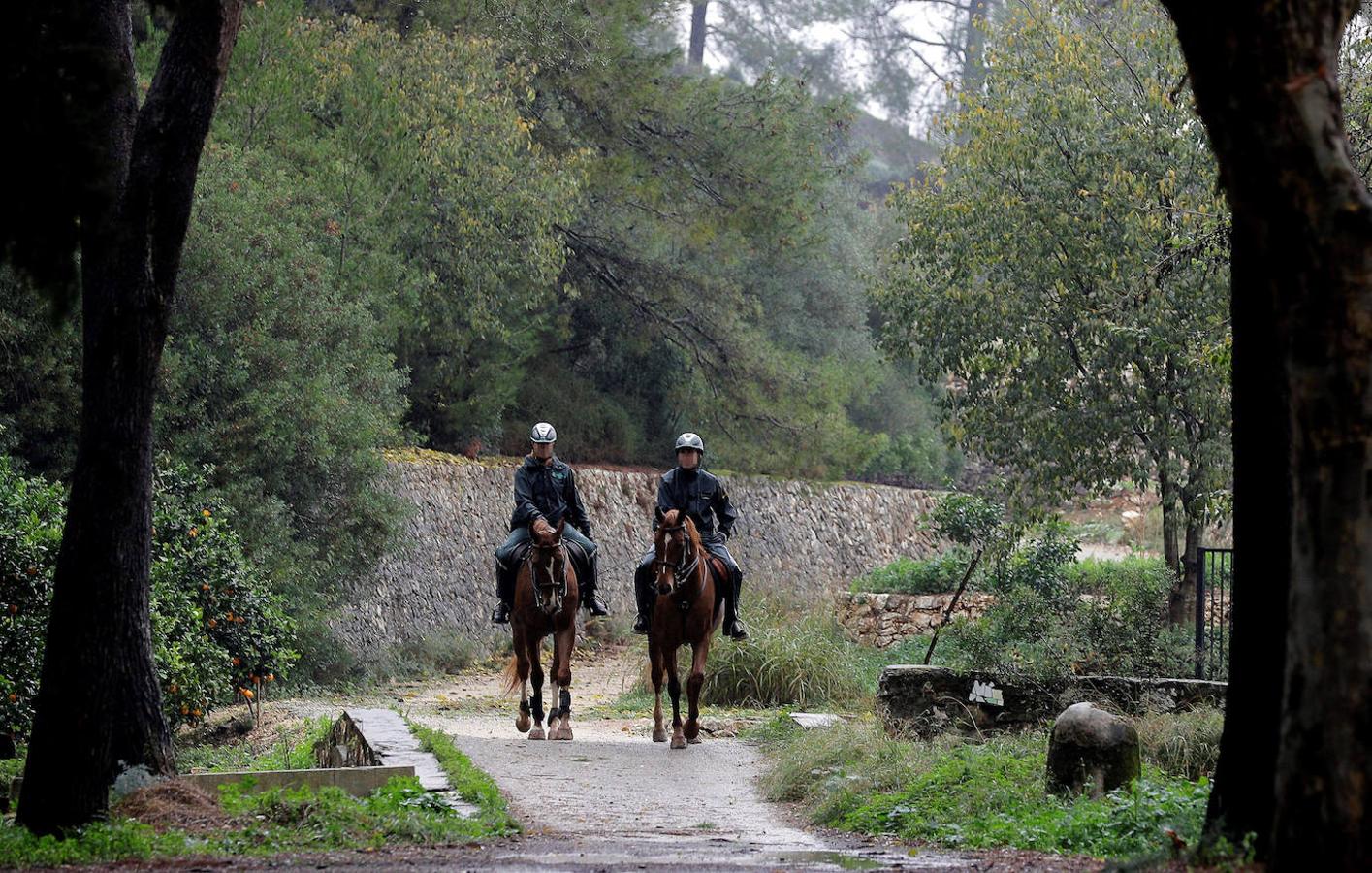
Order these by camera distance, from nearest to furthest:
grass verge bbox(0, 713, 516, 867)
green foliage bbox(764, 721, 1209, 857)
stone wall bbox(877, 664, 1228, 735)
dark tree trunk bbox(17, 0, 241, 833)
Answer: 1. grass verge bbox(0, 713, 516, 867)
2. green foliage bbox(764, 721, 1209, 857)
3. dark tree trunk bbox(17, 0, 241, 833)
4. stone wall bbox(877, 664, 1228, 735)

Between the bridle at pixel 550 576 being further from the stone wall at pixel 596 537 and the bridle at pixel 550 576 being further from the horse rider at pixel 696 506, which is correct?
the stone wall at pixel 596 537

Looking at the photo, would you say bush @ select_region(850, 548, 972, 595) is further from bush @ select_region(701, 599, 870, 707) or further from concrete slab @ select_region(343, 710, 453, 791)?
concrete slab @ select_region(343, 710, 453, 791)

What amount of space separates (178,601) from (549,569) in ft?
11.5

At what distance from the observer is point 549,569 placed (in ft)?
47.3

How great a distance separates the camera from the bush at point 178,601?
40.6ft

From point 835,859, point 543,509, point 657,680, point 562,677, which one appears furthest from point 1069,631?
A: point 835,859

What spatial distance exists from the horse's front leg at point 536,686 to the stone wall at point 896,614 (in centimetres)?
1042

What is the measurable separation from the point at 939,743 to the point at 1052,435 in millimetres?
7254

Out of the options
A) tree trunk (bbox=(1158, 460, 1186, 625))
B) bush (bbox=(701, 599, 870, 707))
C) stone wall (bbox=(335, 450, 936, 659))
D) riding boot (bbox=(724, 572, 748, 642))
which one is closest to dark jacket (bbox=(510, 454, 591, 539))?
riding boot (bbox=(724, 572, 748, 642))

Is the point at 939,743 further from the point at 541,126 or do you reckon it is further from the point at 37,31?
the point at 541,126

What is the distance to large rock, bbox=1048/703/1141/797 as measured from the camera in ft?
30.8

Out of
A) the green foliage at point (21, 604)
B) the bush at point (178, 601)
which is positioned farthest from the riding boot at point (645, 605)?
the green foliage at point (21, 604)

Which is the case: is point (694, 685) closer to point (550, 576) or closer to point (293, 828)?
point (550, 576)

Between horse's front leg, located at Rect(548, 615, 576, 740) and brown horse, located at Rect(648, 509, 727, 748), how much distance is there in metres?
0.81
